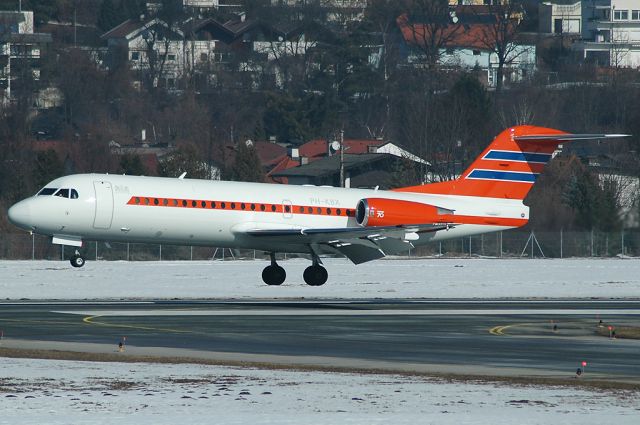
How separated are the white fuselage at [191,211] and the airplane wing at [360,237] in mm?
600

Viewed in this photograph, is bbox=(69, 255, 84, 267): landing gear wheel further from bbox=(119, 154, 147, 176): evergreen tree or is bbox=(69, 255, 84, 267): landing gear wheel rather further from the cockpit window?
bbox=(119, 154, 147, 176): evergreen tree

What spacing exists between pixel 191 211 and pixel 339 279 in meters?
12.1

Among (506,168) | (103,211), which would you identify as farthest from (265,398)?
(506,168)

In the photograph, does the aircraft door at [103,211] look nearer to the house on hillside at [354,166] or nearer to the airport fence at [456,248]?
the airport fence at [456,248]

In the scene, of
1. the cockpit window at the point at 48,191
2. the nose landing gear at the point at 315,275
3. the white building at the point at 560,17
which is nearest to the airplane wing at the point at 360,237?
the nose landing gear at the point at 315,275

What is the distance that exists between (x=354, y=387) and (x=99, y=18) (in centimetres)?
15010

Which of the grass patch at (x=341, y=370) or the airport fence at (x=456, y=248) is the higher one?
the grass patch at (x=341, y=370)

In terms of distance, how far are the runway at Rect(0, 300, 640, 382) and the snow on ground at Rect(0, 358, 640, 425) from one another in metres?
2.01

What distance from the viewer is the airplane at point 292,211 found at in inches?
1624

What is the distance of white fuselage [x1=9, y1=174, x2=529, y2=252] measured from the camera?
41.1 meters

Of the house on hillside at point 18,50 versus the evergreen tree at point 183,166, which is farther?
the house on hillside at point 18,50

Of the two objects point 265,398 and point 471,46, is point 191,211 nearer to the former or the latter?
point 265,398

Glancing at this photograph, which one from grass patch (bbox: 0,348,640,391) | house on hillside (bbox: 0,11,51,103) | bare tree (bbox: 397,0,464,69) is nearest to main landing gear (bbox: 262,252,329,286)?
grass patch (bbox: 0,348,640,391)

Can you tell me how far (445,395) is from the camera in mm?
22656
